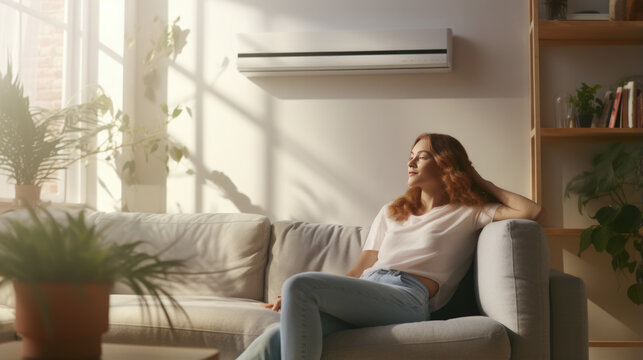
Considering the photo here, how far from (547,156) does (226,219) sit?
156 centimetres

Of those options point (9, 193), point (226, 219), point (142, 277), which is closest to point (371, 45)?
point (226, 219)

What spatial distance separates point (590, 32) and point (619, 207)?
2.69 ft

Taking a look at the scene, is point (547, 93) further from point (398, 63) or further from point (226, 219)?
point (226, 219)

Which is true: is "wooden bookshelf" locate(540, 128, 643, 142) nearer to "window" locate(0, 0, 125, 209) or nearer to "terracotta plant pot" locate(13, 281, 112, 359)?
"window" locate(0, 0, 125, 209)

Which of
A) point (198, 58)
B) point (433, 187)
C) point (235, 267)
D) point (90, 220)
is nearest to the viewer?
point (433, 187)

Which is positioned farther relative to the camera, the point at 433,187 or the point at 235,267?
the point at 235,267

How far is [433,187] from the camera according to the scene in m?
2.38

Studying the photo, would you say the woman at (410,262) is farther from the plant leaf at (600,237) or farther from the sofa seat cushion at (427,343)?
the plant leaf at (600,237)

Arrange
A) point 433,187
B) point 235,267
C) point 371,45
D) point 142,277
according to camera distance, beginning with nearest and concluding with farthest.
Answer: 1. point 142,277
2. point 433,187
3. point 235,267
4. point 371,45

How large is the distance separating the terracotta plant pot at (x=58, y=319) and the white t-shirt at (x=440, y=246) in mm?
1308

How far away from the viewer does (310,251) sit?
2773 mm

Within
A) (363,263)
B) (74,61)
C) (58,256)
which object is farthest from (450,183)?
(74,61)

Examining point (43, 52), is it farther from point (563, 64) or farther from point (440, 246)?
point (563, 64)

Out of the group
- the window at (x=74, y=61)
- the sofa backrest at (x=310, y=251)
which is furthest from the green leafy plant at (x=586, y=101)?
the window at (x=74, y=61)
